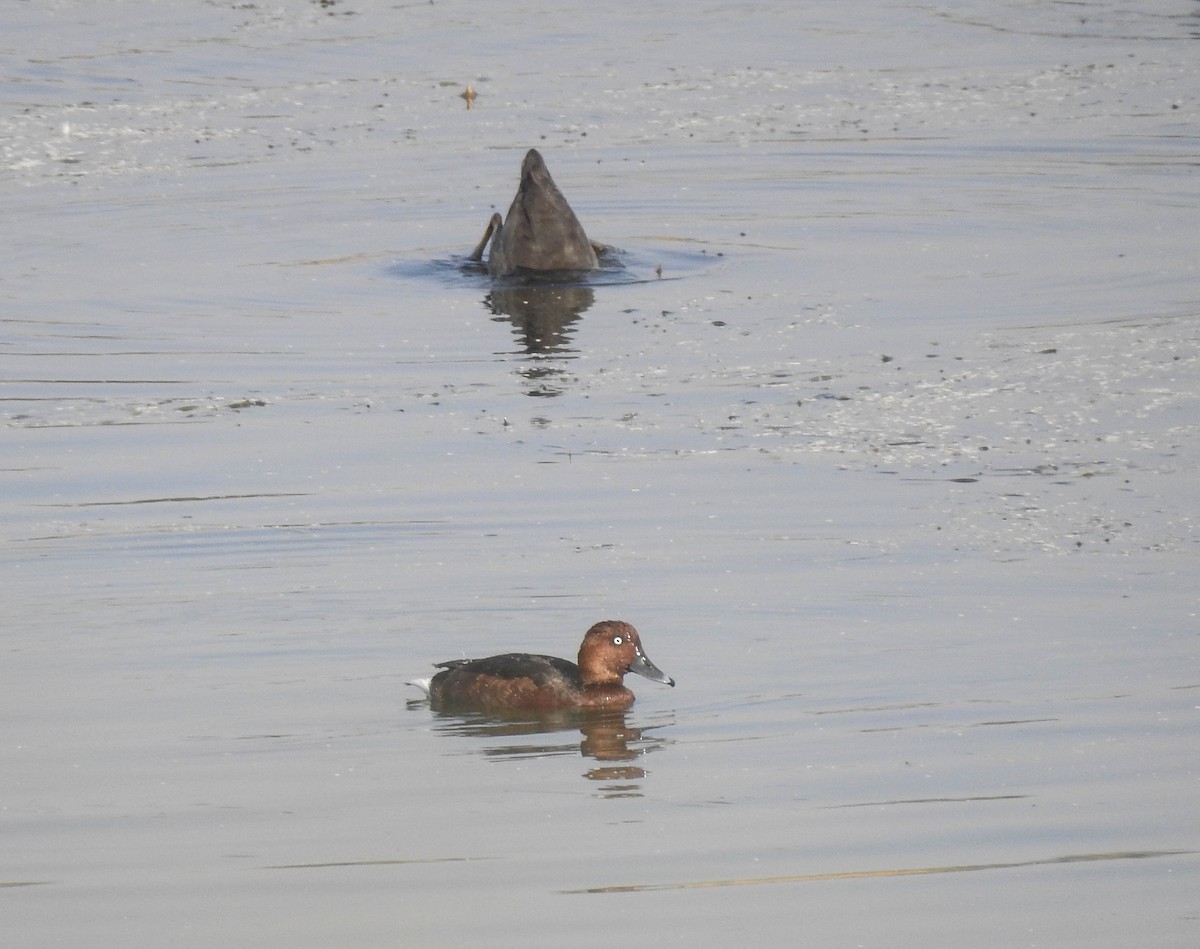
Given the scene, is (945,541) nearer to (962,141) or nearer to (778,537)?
(778,537)

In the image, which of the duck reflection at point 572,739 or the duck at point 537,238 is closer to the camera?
the duck reflection at point 572,739

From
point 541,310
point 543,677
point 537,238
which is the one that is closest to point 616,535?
point 543,677

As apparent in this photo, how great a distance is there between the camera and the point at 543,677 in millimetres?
9297

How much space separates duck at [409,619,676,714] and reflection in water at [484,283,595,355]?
568 cm

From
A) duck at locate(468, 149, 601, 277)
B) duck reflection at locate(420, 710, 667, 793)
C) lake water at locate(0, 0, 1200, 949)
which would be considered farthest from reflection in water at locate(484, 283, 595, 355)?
duck reflection at locate(420, 710, 667, 793)

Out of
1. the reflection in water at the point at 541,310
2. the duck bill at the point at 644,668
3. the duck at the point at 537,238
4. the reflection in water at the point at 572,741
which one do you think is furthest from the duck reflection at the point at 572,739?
the duck at the point at 537,238

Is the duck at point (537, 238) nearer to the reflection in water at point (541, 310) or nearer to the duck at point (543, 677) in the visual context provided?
the reflection in water at point (541, 310)

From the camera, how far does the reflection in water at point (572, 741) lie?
8.78m

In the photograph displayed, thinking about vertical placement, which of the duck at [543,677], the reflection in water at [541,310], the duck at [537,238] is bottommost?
the duck at [543,677]

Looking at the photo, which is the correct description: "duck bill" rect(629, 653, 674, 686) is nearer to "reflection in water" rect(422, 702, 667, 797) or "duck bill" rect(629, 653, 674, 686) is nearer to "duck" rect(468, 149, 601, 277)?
"reflection in water" rect(422, 702, 667, 797)

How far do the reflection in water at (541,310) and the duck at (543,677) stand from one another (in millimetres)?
5677

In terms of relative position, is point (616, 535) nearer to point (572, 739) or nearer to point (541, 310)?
point (572, 739)

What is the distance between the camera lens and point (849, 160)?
21953 millimetres

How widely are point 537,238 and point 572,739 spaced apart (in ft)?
29.2
